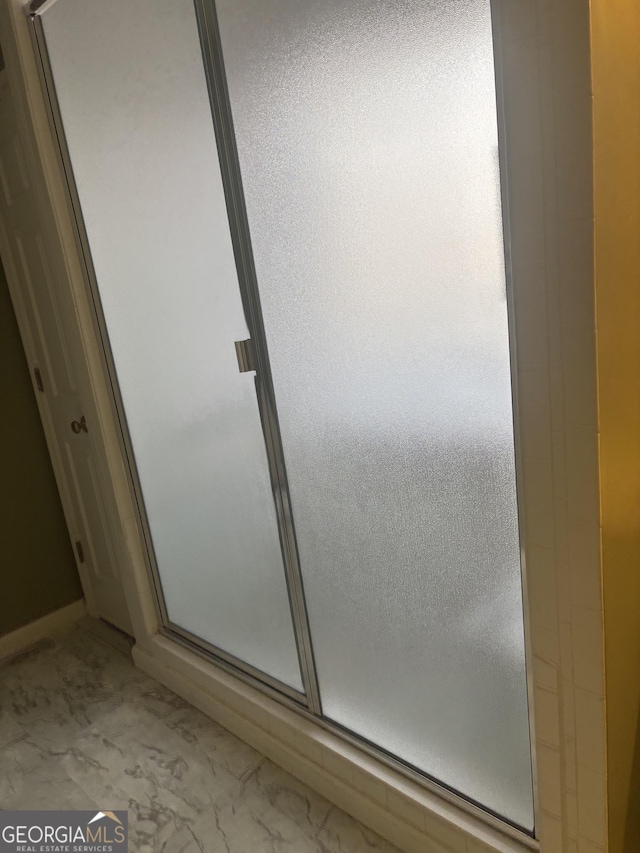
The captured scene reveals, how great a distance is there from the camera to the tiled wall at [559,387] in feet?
3.49

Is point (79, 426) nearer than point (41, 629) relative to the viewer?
Yes

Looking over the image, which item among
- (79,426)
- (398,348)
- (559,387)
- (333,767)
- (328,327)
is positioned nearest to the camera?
(559,387)

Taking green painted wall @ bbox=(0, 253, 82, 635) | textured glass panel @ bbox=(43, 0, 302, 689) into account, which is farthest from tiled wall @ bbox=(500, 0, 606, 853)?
→ green painted wall @ bbox=(0, 253, 82, 635)

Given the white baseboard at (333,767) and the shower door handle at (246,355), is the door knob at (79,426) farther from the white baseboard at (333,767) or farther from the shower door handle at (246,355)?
the shower door handle at (246,355)

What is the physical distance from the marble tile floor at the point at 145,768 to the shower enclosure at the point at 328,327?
0.25 m

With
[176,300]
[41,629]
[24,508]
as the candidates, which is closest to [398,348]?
[176,300]

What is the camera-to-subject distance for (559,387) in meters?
1.17

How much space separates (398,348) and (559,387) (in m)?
0.39

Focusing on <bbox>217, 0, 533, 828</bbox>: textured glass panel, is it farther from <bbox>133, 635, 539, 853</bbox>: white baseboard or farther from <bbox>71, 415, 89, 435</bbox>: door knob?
<bbox>71, 415, 89, 435</bbox>: door knob

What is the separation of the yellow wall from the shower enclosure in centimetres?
19

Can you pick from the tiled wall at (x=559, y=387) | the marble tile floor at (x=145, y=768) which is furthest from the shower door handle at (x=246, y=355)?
the marble tile floor at (x=145, y=768)

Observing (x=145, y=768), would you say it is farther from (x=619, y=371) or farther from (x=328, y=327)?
(x=619, y=371)

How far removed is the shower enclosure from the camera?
1.33 meters

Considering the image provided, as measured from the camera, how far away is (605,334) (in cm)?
112
